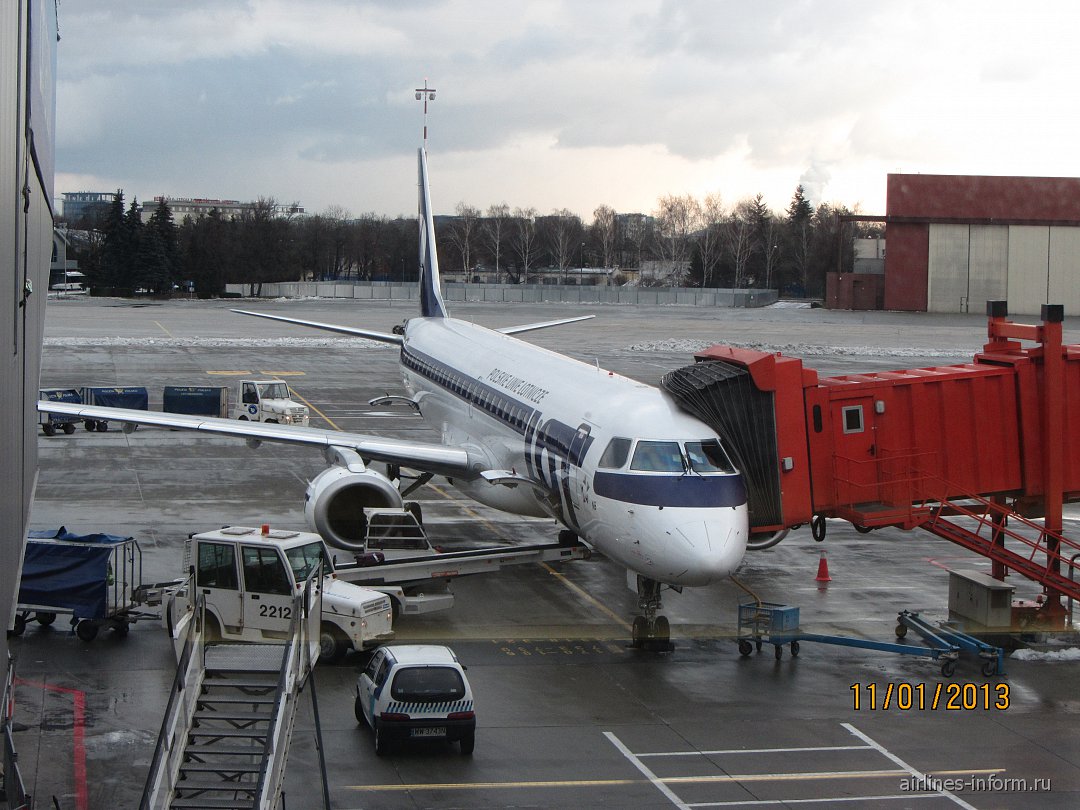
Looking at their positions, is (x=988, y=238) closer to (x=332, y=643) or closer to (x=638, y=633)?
(x=638, y=633)

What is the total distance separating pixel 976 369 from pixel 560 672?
33.6ft

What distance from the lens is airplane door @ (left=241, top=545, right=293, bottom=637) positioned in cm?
1888

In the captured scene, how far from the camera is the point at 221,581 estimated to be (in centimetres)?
1927

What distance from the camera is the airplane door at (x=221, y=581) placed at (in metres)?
19.1

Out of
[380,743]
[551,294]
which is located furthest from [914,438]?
[551,294]

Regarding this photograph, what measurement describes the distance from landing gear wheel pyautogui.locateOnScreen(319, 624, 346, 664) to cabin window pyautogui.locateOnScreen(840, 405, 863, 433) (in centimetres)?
997

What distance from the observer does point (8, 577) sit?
1354 cm

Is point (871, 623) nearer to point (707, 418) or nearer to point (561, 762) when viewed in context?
point (707, 418)

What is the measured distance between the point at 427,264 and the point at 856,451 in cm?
2450

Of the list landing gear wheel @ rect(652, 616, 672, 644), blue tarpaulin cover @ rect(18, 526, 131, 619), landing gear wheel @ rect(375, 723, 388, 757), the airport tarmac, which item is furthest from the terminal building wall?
landing gear wheel @ rect(375, 723, 388, 757)


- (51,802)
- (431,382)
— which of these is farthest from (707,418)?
(431,382)

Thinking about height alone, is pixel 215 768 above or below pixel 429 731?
above

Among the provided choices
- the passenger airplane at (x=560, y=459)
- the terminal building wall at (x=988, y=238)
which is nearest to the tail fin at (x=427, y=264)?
the passenger airplane at (x=560, y=459)

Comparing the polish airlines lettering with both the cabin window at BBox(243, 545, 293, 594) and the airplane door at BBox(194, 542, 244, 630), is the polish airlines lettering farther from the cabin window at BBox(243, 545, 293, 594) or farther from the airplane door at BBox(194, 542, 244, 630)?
the airplane door at BBox(194, 542, 244, 630)
